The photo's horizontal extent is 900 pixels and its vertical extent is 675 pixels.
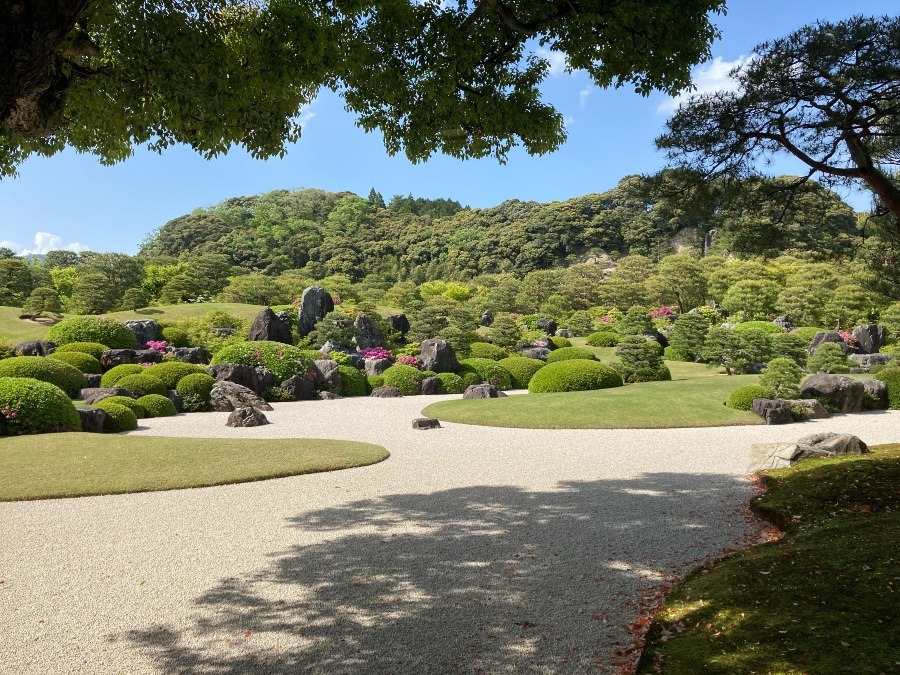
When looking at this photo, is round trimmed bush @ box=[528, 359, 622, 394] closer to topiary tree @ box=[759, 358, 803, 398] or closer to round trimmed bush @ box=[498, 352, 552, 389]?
round trimmed bush @ box=[498, 352, 552, 389]

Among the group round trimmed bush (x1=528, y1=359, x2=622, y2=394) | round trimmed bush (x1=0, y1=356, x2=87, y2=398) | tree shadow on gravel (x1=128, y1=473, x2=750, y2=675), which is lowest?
tree shadow on gravel (x1=128, y1=473, x2=750, y2=675)

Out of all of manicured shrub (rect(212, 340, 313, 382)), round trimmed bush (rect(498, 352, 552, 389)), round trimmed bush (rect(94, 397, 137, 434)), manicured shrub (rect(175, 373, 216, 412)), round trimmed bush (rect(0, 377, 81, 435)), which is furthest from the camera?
round trimmed bush (rect(498, 352, 552, 389))

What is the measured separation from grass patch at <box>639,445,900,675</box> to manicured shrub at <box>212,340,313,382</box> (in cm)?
1608

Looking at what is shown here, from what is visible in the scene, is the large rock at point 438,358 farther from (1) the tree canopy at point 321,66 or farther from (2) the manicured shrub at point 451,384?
(1) the tree canopy at point 321,66

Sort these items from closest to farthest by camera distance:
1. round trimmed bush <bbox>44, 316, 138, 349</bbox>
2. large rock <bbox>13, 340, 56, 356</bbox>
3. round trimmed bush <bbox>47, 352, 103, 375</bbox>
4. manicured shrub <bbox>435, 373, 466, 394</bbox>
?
1. round trimmed bush <bbox>47, 352, 103, 375</bbox>
2. manicured shrub <bbox>435, 373, 466, 394</bbox>
3. large rock <bbox>13, 340, 56, 356</bbox>
4. round trimmed bush <bbox>44, 316, 138, 349</bbox>

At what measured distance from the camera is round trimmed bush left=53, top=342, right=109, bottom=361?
19.7 m

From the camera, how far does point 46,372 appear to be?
15312mm

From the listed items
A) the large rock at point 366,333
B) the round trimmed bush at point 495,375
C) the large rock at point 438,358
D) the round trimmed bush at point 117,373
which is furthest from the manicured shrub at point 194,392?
the large rock at point 366,333

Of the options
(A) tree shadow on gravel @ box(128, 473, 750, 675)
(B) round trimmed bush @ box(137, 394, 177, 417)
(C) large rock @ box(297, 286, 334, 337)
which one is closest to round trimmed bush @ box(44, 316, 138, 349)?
(C) large rock @ box(297, 286, 334, 337)

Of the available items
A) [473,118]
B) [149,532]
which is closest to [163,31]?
[473,118]

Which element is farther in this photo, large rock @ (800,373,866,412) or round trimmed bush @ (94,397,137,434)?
large rock @ (800,373,866,412)

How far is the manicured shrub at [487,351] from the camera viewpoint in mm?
25656

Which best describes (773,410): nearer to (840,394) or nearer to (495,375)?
(840,394)

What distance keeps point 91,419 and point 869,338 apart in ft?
99.6
